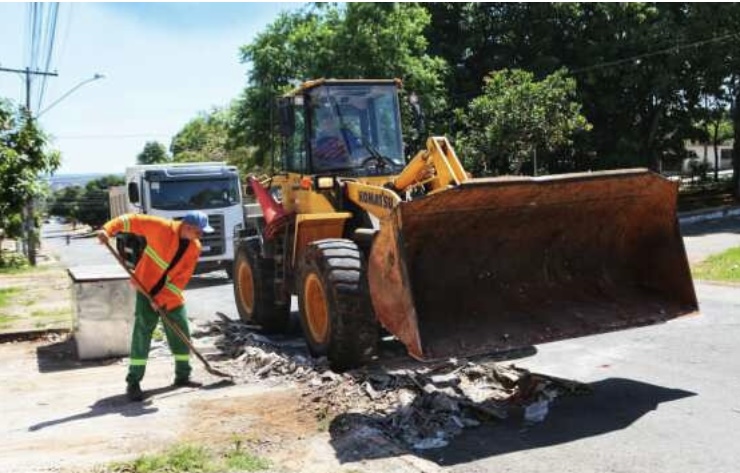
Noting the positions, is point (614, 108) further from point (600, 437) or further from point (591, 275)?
point (600, 437)

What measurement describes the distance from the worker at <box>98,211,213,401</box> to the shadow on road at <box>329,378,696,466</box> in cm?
214

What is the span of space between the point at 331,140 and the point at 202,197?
961 cm

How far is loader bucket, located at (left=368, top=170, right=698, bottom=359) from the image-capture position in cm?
609

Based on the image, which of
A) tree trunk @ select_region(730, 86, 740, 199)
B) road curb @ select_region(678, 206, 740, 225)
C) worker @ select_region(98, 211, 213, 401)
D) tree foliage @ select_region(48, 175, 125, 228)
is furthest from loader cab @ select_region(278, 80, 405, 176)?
tree foliage @ select_region(48, 175, 125, 228)

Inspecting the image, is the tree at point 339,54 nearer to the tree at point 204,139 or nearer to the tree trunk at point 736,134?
the tree trunk at point 736,134

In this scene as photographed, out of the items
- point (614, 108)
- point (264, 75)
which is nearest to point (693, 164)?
point (614, 108)

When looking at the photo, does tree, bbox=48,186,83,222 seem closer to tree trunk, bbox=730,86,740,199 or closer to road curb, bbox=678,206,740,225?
tree trunk, bbox=730,86,740,199

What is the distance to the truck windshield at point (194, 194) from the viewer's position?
1742 centimetres

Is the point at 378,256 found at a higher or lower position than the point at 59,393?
higher

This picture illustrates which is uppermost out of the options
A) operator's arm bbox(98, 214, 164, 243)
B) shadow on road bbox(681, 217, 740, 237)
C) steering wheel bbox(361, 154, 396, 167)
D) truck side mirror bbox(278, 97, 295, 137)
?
truck side mirror bbox(278, 97, 295, 137)

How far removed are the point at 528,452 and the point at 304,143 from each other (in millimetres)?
4865

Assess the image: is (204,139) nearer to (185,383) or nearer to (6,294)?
(6,294)

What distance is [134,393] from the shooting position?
6.84m

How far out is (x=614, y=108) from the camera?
28688 mm
